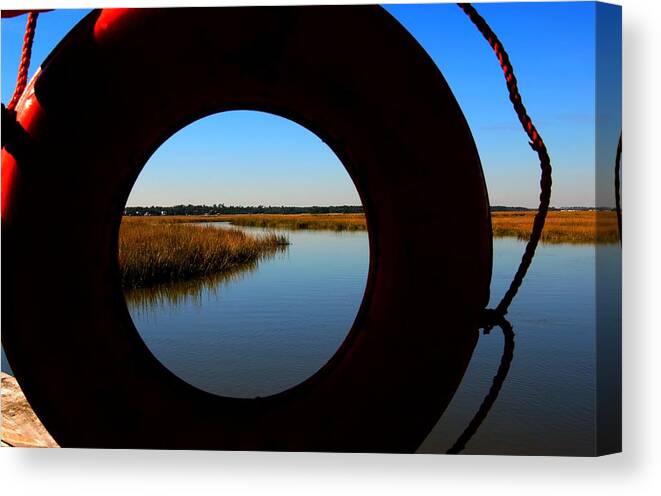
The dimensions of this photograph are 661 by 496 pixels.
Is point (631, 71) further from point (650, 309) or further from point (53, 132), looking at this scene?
point (53, 132)

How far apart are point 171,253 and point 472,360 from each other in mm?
2146

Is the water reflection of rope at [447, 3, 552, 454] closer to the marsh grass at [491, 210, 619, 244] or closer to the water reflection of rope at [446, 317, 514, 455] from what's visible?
the water reflection of rope at [446, 317, 514, 455]

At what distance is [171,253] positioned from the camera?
427 centimetres

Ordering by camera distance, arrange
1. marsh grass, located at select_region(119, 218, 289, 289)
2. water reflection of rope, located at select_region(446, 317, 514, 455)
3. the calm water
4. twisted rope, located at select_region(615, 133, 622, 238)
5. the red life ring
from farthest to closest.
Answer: marsh grass, located at select_region(119, 218, 289, 289) < the calm water < twisted rope, located at select_region(615, 133, 622, 238) < water reflection of rope, located at select_region(446, 317, 514, 455) < the red life ring

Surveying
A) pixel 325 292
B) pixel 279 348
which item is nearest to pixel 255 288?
pixel 325 292

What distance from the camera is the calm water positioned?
222 cm

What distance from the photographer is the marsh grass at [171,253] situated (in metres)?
4.04

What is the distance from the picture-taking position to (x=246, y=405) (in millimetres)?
1483

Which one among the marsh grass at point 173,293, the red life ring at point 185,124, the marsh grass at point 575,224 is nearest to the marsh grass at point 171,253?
the marsh grass at point 173,293

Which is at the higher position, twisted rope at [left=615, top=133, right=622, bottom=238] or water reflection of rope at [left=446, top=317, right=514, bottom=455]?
twisted rope at [left=615, top=133, right=622, bottom=238]

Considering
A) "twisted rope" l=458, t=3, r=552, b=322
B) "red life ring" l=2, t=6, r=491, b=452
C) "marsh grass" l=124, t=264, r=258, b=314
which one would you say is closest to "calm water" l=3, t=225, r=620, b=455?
"marsh grass" l=124, t=264, r=258, b=314

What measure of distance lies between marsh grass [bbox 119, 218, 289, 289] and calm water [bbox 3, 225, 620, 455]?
0.10 metres

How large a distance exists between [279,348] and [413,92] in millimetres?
2339

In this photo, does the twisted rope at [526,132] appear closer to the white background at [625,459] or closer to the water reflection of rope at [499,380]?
the water reflection of rope at [499,380]
